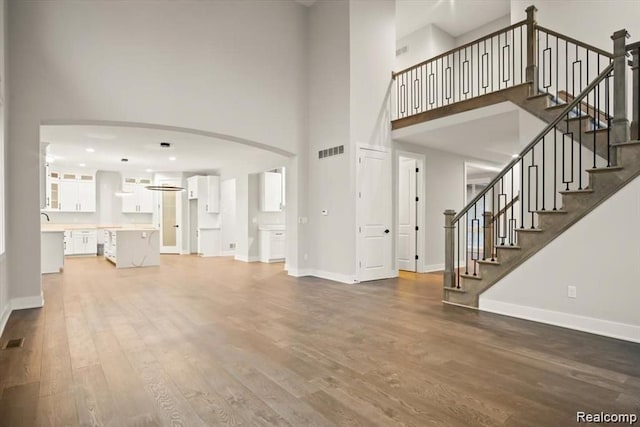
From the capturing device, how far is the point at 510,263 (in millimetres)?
4121

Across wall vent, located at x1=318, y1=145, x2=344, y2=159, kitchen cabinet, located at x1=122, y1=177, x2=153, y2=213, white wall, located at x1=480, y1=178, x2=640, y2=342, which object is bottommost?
white wall, located at x1=480, y1=178, x2=640, y2=342

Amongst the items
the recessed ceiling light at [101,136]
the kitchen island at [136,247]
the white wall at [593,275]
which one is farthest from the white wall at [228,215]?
the white wall at [593,275]

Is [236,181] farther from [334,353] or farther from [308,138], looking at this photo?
[334,353]

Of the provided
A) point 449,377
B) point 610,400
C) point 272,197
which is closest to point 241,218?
point 272,197

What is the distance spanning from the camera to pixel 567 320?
12.0 ft

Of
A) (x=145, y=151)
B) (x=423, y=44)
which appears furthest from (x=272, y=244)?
(x=423, y=44)

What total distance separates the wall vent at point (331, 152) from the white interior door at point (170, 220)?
7.17 meters

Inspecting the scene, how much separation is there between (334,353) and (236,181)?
839 centimetres

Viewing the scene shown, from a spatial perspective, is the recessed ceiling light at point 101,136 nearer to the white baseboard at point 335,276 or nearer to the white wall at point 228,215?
the white wall at point 228,215

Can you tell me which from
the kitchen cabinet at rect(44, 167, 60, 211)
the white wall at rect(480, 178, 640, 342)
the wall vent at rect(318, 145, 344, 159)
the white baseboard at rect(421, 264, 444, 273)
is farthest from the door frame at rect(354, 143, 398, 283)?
the kitchen cabinet at rect(44, 167, 60, 211)

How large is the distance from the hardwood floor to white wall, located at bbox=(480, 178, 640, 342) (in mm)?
242

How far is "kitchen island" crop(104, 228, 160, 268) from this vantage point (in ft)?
28.1

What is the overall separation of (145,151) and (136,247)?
2.42 metres

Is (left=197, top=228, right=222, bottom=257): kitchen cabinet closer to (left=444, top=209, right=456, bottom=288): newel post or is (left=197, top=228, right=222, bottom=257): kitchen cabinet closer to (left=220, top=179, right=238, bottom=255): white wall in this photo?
(left=220, top=179, right=238, bottom=255): white wall
